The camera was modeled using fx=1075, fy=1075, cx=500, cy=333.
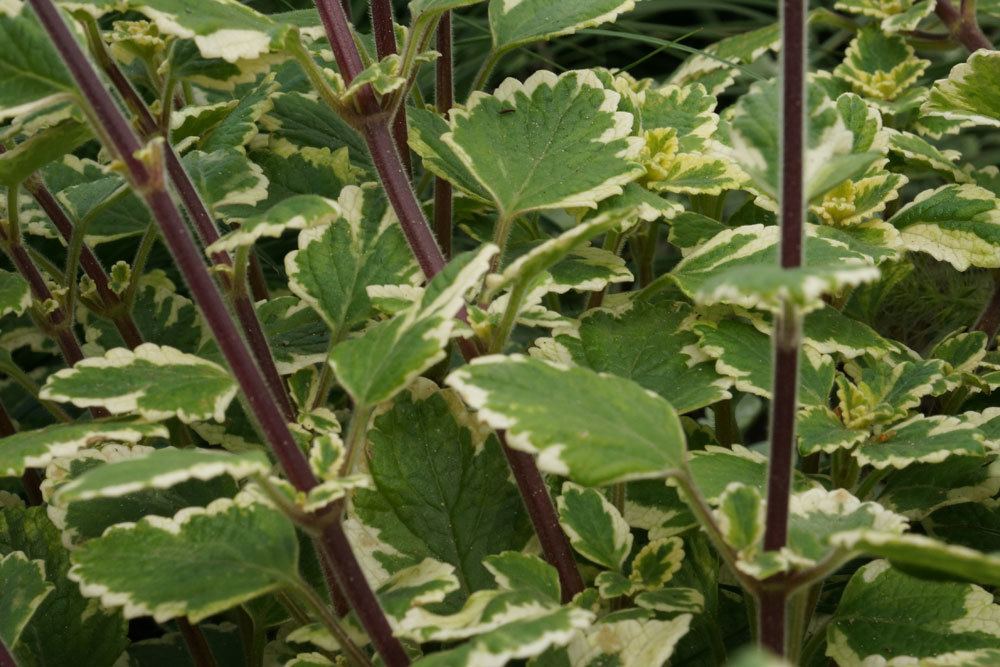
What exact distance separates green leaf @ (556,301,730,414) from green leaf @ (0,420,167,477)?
0.44m

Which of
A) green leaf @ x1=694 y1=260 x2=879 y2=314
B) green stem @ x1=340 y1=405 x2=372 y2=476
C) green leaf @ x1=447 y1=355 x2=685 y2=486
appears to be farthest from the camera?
green stem @ x1=340 y1=405 x2=372 y2=476

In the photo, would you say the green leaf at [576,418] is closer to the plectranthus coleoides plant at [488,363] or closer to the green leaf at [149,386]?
the plectranthus coleoides plant at [488,363]

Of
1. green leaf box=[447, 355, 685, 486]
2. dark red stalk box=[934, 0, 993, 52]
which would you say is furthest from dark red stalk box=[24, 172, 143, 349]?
dark red stalk box=[934, 0, 993, 52]

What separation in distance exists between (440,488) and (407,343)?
0.28 m

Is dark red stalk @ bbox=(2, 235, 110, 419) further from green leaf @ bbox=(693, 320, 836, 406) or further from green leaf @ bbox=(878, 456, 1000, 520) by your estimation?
green leaf @ bbox=(878, 456, 1000, 520)

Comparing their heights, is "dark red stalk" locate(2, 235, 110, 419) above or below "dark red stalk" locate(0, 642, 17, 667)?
above

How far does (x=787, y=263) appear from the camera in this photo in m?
0.65

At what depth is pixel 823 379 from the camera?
107 centimetres

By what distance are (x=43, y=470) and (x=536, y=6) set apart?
0.78m

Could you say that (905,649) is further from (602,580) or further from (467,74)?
(467,74)

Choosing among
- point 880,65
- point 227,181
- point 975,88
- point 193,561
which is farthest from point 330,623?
point 880,65

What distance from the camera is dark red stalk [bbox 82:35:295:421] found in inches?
38.0

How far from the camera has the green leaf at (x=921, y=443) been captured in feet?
3.00

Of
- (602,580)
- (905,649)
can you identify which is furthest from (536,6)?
(905,649)
